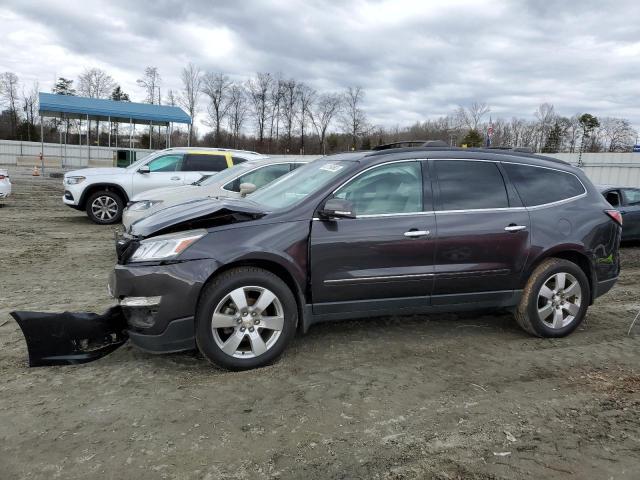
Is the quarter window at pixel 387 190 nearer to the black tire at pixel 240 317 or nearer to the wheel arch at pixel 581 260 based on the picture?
the black tire at pixel 240 317

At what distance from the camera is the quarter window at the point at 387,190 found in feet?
13.8

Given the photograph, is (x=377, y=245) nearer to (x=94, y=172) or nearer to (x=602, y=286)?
(x=602, y=286)

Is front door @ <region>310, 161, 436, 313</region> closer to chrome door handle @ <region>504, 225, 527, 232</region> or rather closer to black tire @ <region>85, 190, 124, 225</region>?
chrome door handle @ <region>504, 225, 527, 232</region>

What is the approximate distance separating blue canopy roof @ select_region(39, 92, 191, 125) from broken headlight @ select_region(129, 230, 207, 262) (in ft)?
105

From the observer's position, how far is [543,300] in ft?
15.4

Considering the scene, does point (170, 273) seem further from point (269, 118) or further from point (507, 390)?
point (269, 118)

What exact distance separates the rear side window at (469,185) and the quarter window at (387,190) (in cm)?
24

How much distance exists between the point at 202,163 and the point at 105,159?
106 ft

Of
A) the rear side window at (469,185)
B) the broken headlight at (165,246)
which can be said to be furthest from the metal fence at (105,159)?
the broken headlight at (165,246)

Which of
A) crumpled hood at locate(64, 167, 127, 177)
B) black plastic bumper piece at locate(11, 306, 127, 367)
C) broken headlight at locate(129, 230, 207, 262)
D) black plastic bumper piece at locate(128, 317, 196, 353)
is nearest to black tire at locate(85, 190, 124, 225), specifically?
crumpled hood at locate(64, 167, 127, 177)

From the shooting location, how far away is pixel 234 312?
12.3 ft

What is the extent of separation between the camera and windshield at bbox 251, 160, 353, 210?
4275mm

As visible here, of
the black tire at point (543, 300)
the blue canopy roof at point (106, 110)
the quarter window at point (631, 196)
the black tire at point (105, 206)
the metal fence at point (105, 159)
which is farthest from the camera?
the blue canopy roof at point (106, 110)

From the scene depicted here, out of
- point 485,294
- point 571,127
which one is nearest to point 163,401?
point 485,294
